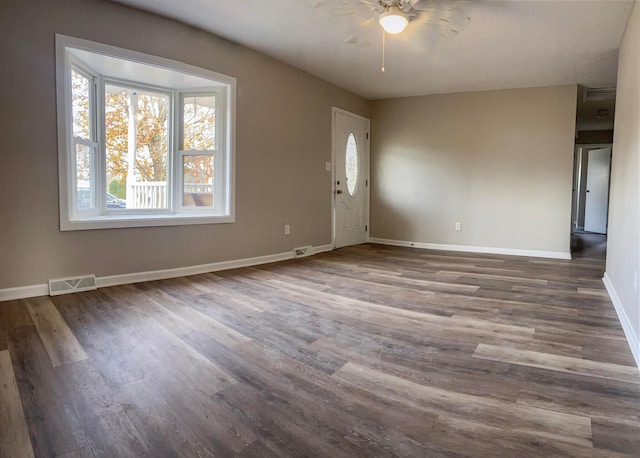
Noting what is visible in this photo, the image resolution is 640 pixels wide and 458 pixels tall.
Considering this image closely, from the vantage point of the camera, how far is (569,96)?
17.0 feet

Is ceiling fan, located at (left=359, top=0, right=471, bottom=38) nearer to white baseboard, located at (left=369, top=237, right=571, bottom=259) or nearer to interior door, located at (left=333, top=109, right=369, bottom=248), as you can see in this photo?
interior door, located at (left=333, top=109, right=369, bottom=248)

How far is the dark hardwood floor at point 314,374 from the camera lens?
134cm

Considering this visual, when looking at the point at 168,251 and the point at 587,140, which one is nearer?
the point at 168,251

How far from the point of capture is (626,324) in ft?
7.95

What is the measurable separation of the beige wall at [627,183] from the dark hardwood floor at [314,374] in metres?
0.27

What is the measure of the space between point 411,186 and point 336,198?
1372 millimetres

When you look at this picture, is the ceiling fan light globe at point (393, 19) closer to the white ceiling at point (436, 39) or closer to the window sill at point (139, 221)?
the white ceiling at point (436, 39)

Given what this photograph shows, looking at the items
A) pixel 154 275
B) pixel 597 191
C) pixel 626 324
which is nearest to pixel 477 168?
pixel 626 324

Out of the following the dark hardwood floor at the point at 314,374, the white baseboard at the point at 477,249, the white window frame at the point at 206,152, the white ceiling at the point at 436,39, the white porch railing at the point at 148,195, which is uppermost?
the white ceiling at the point at 436,39

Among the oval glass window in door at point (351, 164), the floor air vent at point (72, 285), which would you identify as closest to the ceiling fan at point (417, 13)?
the oval glass window in door at point (351, 164)

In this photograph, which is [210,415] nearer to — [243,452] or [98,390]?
[243,452]

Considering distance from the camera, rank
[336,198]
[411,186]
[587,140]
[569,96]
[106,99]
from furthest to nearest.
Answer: [587,140]
[411,186]
[336,198]
[569,96]
[106,99]

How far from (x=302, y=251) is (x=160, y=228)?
1990 mm

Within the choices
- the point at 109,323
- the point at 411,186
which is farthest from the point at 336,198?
the point at 109,323
